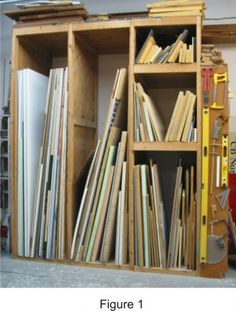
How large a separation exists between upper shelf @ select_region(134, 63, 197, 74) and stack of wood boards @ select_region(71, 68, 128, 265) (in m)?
0.18

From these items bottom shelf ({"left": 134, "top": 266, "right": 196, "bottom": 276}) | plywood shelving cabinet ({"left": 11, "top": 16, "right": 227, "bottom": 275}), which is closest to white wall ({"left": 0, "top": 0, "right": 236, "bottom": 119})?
plywood shelving cabinet ({"left": 11, "top": 16, "right": 227, "bottom": 275})

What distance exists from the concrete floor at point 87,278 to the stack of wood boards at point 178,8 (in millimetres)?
1948

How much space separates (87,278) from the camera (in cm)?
249

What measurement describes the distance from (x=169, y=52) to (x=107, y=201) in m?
1.24

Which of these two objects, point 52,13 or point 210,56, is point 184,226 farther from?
point 52,13

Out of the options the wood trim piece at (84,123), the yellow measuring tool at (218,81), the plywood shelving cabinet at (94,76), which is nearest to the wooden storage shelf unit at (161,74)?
the plywood shelving cabinet at (94,76)

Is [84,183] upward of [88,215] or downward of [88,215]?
upward

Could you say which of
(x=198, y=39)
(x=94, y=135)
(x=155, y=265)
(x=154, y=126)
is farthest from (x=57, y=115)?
(x=155, y=265)

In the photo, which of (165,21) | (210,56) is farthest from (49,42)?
(210,56)

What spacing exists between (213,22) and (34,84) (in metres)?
1.71

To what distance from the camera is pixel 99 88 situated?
3.36m

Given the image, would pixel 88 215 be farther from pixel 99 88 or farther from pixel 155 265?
pixel 99 88

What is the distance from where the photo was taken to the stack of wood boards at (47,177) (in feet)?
9.05

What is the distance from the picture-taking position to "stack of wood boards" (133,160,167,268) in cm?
259
